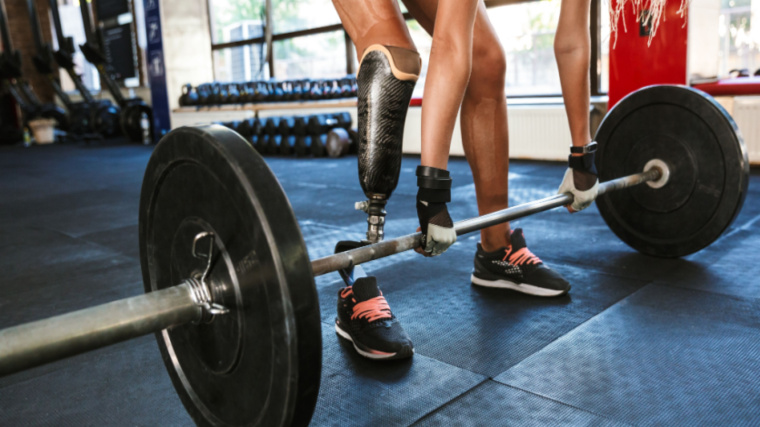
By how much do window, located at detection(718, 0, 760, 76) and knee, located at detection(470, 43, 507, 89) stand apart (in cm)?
328

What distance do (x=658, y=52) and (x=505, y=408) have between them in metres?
3.25

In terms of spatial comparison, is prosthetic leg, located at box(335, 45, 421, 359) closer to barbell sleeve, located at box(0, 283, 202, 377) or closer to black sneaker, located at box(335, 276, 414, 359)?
black sneaker, located at box(335, 276, 414, 359)

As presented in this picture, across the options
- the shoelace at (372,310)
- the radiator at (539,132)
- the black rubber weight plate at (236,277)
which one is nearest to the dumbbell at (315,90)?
the radiator at (539,132)

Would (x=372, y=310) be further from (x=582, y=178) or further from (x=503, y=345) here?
(x=582, y=178)

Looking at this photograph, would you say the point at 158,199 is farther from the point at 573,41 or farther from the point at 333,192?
the point at 333,192

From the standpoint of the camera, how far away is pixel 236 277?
2.64ft

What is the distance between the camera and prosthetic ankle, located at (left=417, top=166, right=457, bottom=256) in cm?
108

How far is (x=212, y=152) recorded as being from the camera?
787mm

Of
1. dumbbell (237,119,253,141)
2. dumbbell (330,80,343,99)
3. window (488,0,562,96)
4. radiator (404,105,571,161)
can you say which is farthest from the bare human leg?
dumbbell (237,119,253,141)

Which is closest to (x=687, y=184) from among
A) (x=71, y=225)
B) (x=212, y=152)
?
(x=212, y=152)

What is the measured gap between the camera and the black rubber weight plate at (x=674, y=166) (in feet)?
5.33

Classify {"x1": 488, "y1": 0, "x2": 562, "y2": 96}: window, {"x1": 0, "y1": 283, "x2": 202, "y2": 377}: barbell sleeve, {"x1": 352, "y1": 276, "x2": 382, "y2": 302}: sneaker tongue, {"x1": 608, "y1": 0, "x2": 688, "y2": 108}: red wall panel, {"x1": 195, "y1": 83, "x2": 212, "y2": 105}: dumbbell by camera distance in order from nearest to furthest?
{"x1": 0, "y1": 283, "x2": 202, "y2": 377}: barbell sleeve
{"x1": 352, "y1": 276, "x2": 382, "y2": 302}: sneaker tongue
{"x1": 608, "y1": 0, "x2": 688, "y2": 108}: red wall panel
{"x1": 488, "y1": 0, "x2": 562, "y2": 96}: window
{"x1": 195, "y1": 83, "x2": 212, "y2": 105}: dumbbell

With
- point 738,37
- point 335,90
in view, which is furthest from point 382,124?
point 335,90

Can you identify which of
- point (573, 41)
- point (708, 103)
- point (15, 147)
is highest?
point (573, 41)
